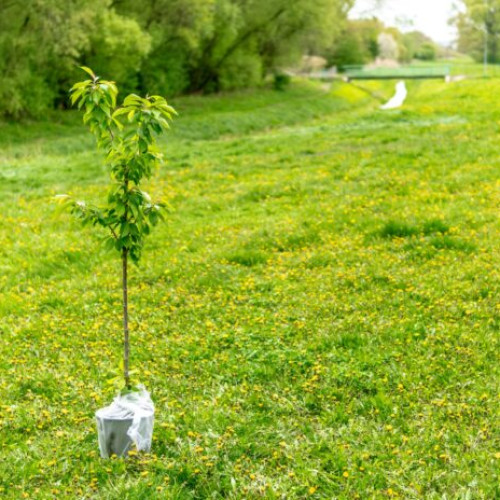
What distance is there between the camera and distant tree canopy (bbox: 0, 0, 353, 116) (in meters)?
29.3

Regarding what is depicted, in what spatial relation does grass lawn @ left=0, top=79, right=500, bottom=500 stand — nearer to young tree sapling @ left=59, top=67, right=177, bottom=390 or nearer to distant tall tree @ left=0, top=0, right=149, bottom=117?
young tree sapling @ left=59, top=67, right=177, bottom=390

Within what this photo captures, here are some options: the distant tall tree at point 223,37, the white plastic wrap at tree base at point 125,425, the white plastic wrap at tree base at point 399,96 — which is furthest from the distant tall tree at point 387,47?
Answer: the white plastic wrap at tree base at point 125,425

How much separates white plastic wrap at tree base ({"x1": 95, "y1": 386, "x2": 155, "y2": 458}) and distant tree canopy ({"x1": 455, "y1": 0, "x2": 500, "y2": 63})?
304ft

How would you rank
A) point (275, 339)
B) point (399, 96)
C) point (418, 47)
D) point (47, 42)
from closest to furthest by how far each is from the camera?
point (275, 339) < point (47, 42) < point (399, 96) < point (418, 47)

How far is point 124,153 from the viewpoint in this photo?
5715mm

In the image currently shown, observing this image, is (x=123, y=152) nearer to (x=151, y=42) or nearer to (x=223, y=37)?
(x=151, y=42)

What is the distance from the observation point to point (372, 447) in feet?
19.7

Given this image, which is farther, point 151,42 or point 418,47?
point 418,47

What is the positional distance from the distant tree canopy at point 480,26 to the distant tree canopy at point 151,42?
139 ft

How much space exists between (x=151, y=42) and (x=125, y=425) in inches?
1437

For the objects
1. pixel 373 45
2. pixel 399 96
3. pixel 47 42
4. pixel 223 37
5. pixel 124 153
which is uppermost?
pixel 373 45

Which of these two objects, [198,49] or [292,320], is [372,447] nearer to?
[292,320]

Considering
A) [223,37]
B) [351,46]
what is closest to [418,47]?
[351,46]

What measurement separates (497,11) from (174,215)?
95799 mm
